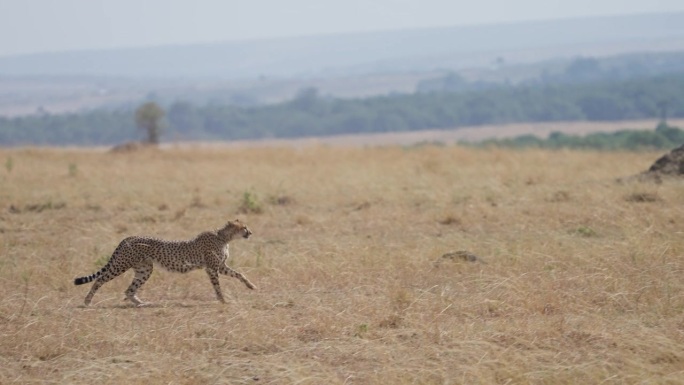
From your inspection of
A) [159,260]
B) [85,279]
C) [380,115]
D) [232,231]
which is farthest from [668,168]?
[380,115]

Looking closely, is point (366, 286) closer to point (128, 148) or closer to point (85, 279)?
point (85, 279)

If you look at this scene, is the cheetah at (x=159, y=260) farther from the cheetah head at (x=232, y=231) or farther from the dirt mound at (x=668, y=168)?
the dirt mound at (x=668, y=168)

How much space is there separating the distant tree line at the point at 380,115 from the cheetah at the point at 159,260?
6920 cm

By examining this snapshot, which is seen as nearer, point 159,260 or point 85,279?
point 85,279

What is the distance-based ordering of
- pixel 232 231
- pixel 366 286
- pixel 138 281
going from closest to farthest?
pixel 138 281 < pixel 366 286 < pixel 232 231

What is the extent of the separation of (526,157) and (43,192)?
8.16 meters

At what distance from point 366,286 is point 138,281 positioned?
5.51 ft

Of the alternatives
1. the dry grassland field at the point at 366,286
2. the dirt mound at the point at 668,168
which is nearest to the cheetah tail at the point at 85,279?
the dry grassland field at the point at 366,286

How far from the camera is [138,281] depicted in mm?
7930

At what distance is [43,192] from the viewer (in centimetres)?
1464

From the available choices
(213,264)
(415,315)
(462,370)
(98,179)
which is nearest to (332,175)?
(98,179)

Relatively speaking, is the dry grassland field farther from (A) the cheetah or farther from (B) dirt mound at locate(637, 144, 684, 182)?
(B) dirt mound at locate(637, 144, 684, 182)

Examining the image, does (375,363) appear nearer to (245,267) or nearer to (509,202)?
(245,267)

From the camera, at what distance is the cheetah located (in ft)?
25.9
